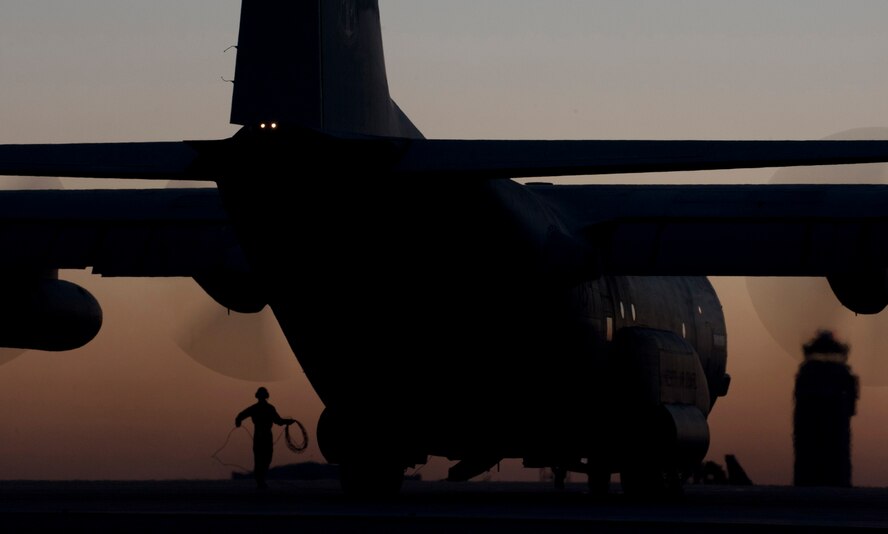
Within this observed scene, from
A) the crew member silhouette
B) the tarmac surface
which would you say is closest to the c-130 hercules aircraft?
the tarmac surface

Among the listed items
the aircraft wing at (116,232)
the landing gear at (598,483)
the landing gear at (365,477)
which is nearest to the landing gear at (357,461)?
the landing gear at (365,477)

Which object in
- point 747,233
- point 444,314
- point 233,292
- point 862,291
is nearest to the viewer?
point 444,314

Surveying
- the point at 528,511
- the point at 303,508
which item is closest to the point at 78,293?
the point at 303,508

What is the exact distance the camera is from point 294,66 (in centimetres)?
1688

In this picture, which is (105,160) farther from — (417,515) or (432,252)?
(417,515)

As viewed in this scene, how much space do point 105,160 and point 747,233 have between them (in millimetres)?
8141

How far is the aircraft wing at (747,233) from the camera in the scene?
66.0 feet

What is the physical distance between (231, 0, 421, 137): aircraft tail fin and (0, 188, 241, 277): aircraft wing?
442cm

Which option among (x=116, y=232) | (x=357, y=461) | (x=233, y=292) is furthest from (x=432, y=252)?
(x=116, y=232)

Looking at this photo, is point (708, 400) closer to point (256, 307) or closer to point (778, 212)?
point (778, 212)

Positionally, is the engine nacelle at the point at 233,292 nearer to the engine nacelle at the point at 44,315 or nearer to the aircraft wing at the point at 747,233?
the engine nacelle at the point at 44,315

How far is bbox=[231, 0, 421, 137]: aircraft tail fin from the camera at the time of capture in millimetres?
16734

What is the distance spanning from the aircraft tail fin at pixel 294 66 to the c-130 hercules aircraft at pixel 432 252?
22 millimetres

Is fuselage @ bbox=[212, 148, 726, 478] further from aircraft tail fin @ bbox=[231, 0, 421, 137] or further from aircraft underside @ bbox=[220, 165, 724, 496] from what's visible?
aircraft tail fin @ bbox=[231, 0, 421, 137]
